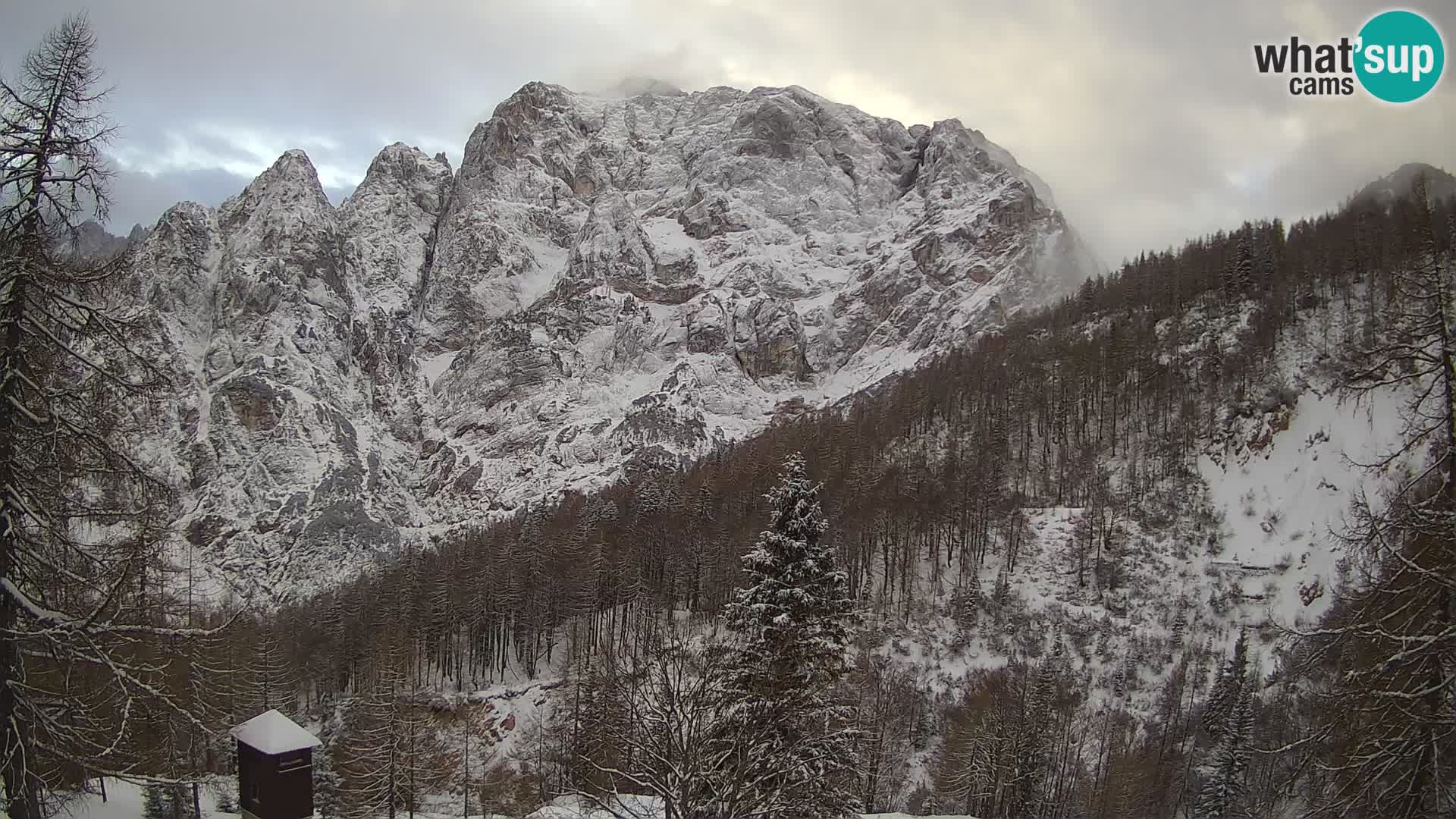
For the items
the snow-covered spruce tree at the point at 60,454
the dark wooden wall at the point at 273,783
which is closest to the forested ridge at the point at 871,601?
the snow-covered spruce tree at the point at 60,454

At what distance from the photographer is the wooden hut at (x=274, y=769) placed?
23.1 m

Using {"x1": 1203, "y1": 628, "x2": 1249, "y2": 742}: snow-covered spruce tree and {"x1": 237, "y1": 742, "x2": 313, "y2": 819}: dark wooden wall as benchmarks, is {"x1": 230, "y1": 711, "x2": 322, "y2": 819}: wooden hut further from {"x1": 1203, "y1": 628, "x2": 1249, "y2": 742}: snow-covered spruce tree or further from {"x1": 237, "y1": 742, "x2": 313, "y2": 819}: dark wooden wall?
{"x1": 1203, "y1": 628, "x2": 1249, "y2": 742}: snow-covered spruce tree

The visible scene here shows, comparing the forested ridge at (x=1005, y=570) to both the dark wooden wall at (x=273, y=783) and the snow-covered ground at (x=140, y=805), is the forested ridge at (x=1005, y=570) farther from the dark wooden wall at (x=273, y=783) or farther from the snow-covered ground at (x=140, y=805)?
the dark wooden wall at (x=273, y=783)

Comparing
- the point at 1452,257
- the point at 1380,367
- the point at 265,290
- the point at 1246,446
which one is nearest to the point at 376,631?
the point at 1380,367

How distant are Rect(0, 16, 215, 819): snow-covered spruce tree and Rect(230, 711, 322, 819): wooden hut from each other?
13943 mm

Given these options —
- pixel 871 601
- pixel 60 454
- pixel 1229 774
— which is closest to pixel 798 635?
pixel 60 454

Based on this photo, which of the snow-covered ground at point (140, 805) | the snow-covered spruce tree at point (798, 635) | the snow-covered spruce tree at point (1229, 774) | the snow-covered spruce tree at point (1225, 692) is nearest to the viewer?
the snow-covered spruce tree at point (798, 635)

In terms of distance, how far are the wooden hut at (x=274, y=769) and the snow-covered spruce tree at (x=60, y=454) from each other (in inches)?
549

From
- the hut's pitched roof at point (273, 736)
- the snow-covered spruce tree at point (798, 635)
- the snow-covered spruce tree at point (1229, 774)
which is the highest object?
the snow-covered spruce tree at point (798, 635)

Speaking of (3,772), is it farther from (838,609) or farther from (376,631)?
(376,631)

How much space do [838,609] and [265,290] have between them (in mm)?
201948

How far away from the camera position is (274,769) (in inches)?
912

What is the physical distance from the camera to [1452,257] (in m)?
79.8

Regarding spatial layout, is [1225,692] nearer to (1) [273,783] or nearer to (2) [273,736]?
(1) [273,783]
